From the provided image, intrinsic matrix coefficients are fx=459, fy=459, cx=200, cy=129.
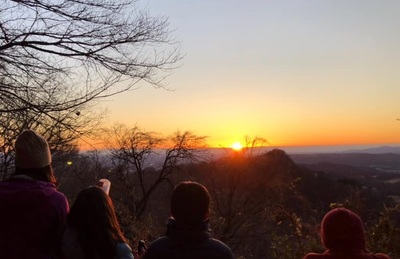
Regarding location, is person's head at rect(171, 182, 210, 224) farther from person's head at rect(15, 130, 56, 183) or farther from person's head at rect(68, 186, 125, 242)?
person's head at rect(15, 130, 56, 183)

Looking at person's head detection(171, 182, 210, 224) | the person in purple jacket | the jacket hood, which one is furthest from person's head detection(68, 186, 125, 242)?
person's head detection(171, 182, 210, 224)

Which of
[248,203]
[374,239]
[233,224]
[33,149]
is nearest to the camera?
[33,149]

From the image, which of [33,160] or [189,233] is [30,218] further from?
[189,233]

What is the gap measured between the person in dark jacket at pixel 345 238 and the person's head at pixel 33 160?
1.88 meters

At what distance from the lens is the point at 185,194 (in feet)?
9.26

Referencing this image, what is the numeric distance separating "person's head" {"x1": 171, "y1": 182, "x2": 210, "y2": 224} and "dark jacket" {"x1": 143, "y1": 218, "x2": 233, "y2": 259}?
4 cm

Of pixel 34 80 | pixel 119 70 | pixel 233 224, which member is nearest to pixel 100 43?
pixel 119 70

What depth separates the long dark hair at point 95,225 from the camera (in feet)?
9.04

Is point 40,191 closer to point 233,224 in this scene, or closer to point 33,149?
point 33,149

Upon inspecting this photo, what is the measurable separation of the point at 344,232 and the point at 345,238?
1.5 inches

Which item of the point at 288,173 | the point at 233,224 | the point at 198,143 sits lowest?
the point at 233,224

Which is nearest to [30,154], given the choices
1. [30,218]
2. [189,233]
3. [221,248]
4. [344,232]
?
[30,218]

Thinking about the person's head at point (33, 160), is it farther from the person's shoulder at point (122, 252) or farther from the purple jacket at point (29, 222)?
the person's shoulder at point (122, 252)

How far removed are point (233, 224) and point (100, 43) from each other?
18290mm
